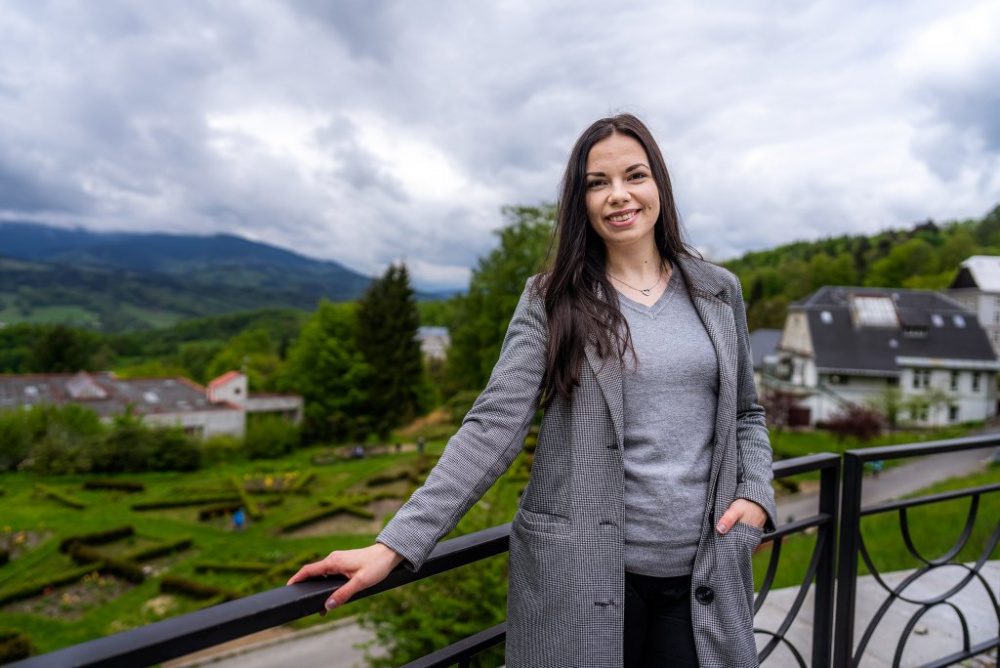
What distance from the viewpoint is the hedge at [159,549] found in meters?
16.2

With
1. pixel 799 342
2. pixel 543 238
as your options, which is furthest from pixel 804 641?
pixel 799 342

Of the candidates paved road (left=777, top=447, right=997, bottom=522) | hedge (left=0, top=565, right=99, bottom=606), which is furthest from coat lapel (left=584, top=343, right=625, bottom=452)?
hedge (left=0, top=565, right=99, bottom=606)

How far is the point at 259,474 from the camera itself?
26531mm

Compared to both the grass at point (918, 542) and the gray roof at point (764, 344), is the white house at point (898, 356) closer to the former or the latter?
Result: the gray roof at point (764, 344)

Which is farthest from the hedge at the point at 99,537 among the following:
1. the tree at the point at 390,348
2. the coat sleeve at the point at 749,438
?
the coat sleeve at the point at 749,438

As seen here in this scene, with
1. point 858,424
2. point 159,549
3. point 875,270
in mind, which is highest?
point 875,270

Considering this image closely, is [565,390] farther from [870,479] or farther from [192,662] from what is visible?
[870,479]

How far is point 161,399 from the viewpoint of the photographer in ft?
112

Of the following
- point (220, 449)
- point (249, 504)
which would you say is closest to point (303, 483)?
point (249, 504)

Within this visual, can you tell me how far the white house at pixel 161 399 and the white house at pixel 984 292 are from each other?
37550 millimetres

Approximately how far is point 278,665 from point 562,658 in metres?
10.7

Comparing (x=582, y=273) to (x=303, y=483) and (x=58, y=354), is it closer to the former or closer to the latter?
(x=303, y=483)

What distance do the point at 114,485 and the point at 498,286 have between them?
57.4 ft

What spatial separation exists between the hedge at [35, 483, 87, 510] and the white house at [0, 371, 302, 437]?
7410 mm
